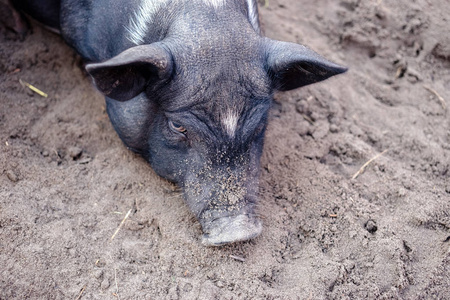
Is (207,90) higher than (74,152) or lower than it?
higher

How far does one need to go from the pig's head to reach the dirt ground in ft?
0.98

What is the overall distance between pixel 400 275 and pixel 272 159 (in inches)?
58.1

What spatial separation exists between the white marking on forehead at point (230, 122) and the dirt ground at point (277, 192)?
797mm

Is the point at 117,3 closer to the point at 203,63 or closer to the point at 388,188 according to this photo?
the point at 203,63

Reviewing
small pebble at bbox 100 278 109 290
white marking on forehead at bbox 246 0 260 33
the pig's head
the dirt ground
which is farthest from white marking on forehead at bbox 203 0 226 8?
small pebble at bbox 100 278 109 290

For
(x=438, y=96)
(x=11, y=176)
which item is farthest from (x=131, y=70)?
(x=438, y=96)

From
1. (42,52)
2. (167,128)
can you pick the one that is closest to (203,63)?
(167,128)

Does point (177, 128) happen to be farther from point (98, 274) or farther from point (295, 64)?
point (98, 274)

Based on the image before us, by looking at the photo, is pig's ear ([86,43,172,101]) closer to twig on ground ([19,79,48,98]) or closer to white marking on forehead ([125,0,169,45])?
white marking on forehead ([125,0,169,45])

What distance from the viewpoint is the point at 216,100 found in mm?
3248

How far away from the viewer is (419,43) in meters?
5.50

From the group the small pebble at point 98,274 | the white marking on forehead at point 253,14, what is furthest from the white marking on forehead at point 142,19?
the small pebble at point 98,274

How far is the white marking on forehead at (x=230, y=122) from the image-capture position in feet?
10.7

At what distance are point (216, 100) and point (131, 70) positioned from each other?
624mm
